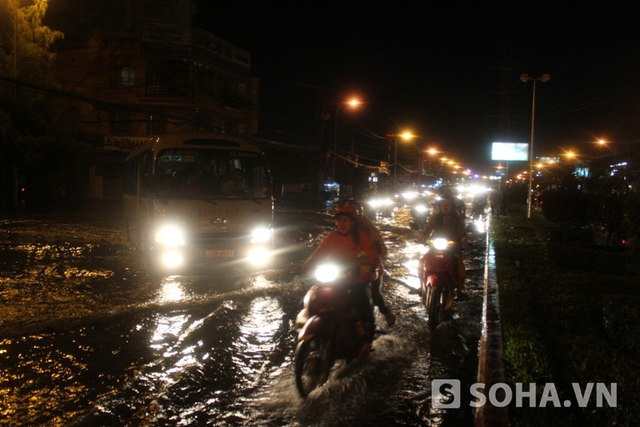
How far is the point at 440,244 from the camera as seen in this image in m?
8.19

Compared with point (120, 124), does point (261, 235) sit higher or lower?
lower

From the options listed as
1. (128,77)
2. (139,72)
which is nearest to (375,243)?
(139,72)

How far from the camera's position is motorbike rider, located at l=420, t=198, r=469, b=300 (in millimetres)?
8492

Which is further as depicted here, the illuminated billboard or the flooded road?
the illuminated billboard

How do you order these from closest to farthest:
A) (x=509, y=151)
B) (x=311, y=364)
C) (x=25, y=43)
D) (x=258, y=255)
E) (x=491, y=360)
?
(x=311, y=364)
(x=491, y=360)
(x=258, y=255)
(x=25, y=43)
(x=509, y=151)

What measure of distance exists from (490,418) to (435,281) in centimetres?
321

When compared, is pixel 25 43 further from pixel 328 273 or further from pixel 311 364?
pixel 311 364

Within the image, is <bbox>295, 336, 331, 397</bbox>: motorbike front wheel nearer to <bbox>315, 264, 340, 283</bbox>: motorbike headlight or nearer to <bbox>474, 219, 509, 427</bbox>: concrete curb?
<bbox>315, 264, 340, 283</bbox>: motorbike headlight

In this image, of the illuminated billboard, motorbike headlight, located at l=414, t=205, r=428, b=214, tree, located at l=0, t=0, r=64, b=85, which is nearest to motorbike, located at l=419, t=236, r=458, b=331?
motorbike headlight, located at l=414, t=205, r=428, b=214

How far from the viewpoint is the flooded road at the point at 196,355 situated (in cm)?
487

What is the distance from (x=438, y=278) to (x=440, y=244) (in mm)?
644

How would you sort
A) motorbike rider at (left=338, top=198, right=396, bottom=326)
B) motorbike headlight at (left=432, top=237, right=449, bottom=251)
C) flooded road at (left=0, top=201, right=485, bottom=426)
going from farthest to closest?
1. motorbike headlight at (left=432, top=237, right=449, bottom=251)
2. motorbike rider at (left=338, top=198, right=396, bottom=326)
3. flooded road at (left=0, top=201, right=485, bottom=426)

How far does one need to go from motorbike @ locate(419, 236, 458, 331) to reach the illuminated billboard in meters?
61.5

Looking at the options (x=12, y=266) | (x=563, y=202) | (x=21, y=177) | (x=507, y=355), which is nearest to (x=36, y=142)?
(x=21, y=177)
